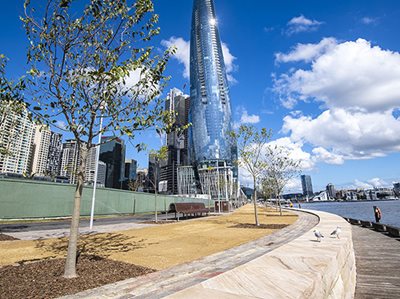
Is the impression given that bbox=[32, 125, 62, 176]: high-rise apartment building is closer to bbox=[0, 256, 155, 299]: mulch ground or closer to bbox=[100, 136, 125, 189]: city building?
bbox=[0, 256, 155, 299]: mulch ground

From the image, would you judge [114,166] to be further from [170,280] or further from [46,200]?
[170,280]

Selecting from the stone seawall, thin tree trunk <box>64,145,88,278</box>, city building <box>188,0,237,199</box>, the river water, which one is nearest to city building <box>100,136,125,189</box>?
city building <box>188,0,237,199</box>

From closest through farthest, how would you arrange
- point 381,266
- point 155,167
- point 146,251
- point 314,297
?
point 314,297 < point 381,266 < point 146,251 < point 155,167

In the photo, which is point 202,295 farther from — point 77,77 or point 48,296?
point 77,77

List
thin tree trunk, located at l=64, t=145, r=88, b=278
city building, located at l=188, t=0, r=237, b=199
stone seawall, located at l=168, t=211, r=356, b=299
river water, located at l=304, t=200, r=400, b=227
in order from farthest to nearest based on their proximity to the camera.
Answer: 1. city building, located at l=188, t=0, r=237, b=199
2. river water, located at l=304, t=200, r=400, b=227
3. thin tree trunk, located at l=64, t=145, r=88, b=278
4. stone seawall, located at l=168, t=211, r=356, b=299

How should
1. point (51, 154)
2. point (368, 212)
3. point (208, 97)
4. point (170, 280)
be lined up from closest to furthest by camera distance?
point (170, 280) → point (51, 154) → point (368, 212) → point (208, 97)

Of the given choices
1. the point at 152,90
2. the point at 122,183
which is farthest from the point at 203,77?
the point at 152,90

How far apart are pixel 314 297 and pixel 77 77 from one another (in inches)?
265

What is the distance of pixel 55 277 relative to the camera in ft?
17.7

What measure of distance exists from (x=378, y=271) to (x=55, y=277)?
29.1 ft

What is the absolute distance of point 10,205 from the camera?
63.9ft

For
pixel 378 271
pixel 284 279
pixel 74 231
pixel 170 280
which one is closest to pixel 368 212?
pixel 378 271

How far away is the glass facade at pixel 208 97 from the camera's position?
145 meters

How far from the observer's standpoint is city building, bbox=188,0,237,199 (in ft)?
474
